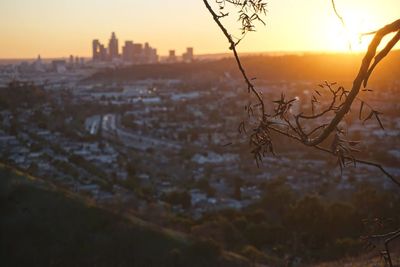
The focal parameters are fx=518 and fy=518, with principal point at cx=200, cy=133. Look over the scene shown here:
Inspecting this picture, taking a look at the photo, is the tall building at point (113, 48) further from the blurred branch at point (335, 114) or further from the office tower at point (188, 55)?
the blurred branch at point (335, 114)

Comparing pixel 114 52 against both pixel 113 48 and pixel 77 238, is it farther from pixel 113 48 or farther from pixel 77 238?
pixel 77 238

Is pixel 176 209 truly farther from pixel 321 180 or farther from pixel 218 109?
pixel 218 109

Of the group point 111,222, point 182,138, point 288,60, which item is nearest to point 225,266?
point 111,222

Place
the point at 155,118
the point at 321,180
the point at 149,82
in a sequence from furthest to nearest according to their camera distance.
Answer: the point at 149,82 < the point at 155,118 < the point at 321,180

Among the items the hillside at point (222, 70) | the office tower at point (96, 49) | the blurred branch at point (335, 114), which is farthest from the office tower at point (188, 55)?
the blurred branch at point (335, 114)

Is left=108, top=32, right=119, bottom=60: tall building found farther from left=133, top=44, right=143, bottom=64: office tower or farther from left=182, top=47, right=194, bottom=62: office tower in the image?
left=182, top=47, right=194, bottom=62: office tower

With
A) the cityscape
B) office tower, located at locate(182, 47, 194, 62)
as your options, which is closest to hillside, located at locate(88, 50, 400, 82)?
the cityscape
